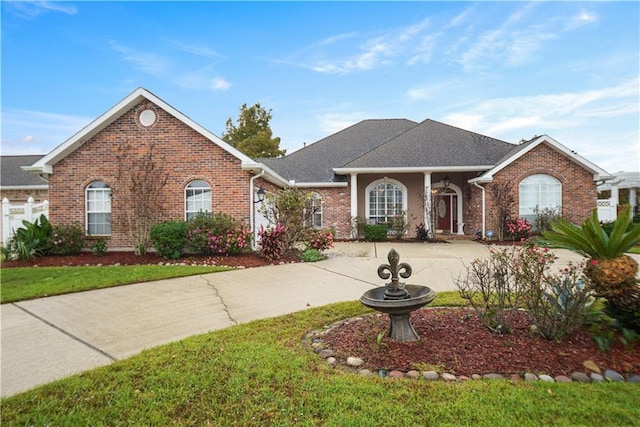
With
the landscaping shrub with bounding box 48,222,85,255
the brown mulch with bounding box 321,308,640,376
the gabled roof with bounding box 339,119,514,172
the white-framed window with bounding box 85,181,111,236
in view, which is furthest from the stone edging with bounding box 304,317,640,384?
the gabled roof with bounding box 339,119,514,172

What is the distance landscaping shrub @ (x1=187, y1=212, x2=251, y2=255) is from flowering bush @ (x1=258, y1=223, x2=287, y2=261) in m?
0.94

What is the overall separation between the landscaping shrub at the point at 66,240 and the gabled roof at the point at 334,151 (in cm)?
952

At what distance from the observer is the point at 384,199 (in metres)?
18.5

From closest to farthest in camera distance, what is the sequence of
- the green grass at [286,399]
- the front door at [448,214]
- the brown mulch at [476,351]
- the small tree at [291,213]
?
the green grass at [286,399] < the brown mulch at [476,351] < the small tree at [291,213] < the front door at [448,214]

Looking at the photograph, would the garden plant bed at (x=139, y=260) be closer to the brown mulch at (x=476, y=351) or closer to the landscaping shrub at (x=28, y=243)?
the landscaping shrub at (x=28, y=243)

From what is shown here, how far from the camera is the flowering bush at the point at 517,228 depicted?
15383 mm

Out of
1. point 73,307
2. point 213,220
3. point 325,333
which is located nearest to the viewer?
point 325,333

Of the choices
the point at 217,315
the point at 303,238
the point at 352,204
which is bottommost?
the point at 217,315

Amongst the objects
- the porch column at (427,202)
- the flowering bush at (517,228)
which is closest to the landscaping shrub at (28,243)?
the porch column at (427,202)

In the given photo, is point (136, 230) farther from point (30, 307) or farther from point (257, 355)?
point (257, 355)

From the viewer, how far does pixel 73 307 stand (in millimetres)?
5840

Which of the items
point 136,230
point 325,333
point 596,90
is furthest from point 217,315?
point 596,90

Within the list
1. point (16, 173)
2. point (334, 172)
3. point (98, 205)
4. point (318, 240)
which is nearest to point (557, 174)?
point (334, 172)

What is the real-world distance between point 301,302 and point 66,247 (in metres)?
9.94
